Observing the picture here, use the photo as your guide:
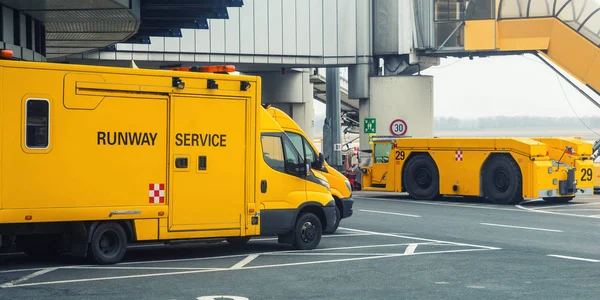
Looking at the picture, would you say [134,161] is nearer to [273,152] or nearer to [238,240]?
[273,152]

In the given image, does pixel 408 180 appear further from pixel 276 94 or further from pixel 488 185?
pixel 276 94

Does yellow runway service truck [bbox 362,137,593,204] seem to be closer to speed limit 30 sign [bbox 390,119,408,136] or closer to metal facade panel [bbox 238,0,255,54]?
speed limit 30 sign [bbox 390,119,408,136]

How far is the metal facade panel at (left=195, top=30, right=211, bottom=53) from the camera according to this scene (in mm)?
36500

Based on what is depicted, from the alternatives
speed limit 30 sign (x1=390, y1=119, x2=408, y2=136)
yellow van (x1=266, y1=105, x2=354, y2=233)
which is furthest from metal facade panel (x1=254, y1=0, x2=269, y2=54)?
yellow van (x1=266, y1=105, x2=354, y2=233)

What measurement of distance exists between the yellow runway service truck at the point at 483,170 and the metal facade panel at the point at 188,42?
942cm

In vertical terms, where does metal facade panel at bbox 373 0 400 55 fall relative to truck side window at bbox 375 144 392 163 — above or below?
above

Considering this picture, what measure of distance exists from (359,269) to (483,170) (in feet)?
49.2

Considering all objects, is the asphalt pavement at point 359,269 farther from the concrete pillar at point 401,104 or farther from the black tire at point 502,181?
the concrete pillar at point 401,104

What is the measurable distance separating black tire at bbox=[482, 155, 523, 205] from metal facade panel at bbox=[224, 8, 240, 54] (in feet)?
40.8

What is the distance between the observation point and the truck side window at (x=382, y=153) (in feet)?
102

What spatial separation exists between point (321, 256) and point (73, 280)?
4.14 metres

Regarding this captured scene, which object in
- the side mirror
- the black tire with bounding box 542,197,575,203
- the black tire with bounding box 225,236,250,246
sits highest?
the side mirror

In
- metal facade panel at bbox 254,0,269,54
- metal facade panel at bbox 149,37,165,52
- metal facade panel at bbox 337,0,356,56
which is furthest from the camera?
metal facade panel at bbox 337,0,356,56

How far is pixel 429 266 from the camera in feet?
44.7
